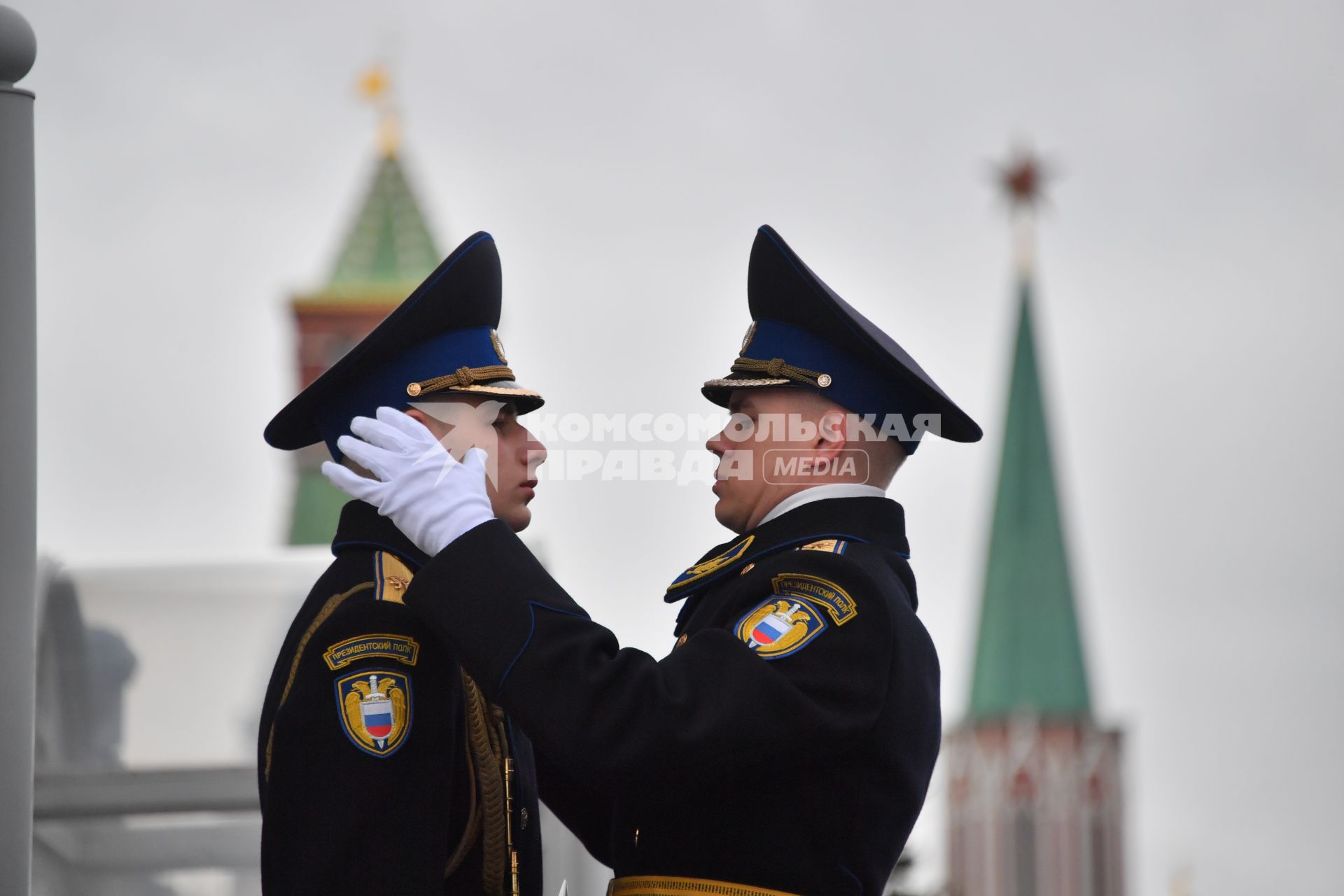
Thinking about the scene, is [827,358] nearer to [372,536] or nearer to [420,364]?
[420,364]

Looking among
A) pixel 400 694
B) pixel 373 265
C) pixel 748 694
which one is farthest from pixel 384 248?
pixel 748 694

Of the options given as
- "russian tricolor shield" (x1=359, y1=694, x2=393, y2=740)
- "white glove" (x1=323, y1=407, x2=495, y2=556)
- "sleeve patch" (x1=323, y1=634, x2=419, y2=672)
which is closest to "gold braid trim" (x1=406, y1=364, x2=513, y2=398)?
"white glove" (x1=323, y1=407, x2=495, y2=556)

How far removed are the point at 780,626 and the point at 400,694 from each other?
0.67 metres

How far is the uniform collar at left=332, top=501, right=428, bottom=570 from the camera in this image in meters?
3.48

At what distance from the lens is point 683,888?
136 inches

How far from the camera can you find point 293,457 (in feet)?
144

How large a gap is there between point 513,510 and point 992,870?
53166 mm

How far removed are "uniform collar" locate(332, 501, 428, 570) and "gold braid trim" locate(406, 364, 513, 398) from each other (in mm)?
234

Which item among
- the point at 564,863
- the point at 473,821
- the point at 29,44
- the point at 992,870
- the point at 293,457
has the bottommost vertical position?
the point at 992,870

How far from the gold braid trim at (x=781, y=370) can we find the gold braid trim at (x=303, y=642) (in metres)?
0.88

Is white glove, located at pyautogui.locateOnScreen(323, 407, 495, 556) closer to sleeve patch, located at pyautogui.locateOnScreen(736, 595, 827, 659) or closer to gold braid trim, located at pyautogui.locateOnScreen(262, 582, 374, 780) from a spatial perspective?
gold braid trim, located at pyautogui.locateOnScreen(262, 582, 374, 780)

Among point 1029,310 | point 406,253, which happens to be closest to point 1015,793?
point 1029,310

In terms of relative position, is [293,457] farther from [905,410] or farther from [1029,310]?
[905,410]

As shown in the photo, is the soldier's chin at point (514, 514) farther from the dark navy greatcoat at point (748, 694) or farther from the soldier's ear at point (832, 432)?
the soldier's ear at point (832, 432)
